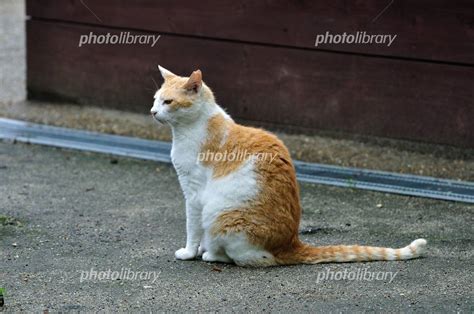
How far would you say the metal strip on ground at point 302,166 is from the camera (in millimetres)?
6539

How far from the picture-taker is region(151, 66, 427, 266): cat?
477cm

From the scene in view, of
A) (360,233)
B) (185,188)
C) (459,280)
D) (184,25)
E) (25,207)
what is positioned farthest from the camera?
(184,25)

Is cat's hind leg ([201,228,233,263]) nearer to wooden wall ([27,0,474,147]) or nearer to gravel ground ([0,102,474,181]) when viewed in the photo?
gravel ground ([0,102,474,181])

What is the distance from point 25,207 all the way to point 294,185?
215 centimetres

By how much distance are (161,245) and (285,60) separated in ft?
9.62

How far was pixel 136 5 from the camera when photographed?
323 inches

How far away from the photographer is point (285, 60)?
7.73m

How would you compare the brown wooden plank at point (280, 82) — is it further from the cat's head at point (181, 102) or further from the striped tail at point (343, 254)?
the cat's head at point (181, 102)

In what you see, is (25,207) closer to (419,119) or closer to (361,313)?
(361,313)

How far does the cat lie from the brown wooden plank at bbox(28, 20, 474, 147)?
259 centimetres

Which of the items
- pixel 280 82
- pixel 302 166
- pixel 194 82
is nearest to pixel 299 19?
pixel 280 82

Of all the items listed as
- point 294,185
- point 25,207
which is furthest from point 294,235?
point 25,207

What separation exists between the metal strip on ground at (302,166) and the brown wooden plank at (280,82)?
63cm

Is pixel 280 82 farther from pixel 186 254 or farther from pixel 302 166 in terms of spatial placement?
pixel 186 254
